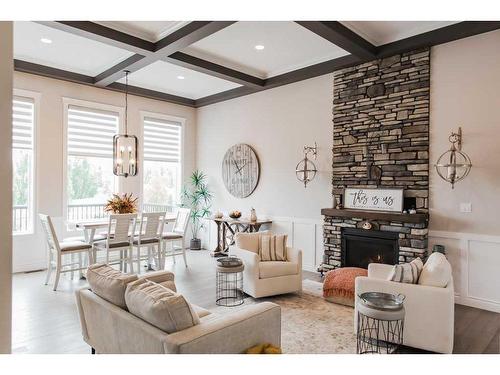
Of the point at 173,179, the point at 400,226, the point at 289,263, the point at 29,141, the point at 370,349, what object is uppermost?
the point at 29,141

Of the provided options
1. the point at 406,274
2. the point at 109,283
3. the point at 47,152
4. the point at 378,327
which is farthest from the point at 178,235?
the point at 406,274

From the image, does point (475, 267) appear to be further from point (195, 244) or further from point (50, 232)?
point (50, 232)

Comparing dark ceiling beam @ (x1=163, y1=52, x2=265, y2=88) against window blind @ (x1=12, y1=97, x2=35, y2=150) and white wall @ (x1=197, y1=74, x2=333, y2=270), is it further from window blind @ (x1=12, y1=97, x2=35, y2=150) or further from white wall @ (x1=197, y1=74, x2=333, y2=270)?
window blind @ (x1=12, y1=97, x2=35, y2=150)

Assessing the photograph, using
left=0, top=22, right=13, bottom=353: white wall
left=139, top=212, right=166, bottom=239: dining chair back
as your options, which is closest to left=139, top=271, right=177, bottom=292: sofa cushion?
left=0, top=22, right=13, bottom=353: white wall

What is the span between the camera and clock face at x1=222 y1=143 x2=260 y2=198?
6.64 m

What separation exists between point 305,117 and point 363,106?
3.48 ft

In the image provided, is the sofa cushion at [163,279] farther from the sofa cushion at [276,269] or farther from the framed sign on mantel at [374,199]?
the framed sign on mantel at [374,199]

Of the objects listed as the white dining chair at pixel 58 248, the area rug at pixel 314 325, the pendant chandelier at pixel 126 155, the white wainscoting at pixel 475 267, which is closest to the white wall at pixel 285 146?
the area rug at pixel 314 325

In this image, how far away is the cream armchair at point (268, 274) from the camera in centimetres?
415

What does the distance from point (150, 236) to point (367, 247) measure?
3.25m

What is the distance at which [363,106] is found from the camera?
16.4 feet

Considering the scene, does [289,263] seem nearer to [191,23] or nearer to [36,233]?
[191,23]

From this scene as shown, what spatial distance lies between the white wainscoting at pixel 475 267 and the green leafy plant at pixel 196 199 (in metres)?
4.68
